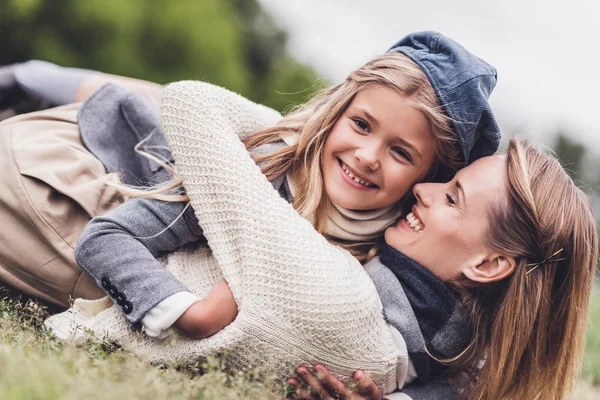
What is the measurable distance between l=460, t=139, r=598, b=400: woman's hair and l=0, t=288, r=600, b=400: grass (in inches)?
36.3

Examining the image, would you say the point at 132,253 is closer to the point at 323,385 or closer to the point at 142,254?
the point at 142,254

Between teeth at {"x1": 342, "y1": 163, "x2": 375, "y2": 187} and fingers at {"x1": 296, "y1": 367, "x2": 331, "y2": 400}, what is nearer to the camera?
fingers at {"x1": 296, "y1": 367, "x2": 331, "y2": 400}

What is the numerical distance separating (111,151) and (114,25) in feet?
24.2

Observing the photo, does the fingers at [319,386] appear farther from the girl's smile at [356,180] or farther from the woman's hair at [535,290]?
the girl's smile at [356,180]

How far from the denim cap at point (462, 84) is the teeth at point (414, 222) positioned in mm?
335

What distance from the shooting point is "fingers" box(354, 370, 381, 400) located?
2.40 m

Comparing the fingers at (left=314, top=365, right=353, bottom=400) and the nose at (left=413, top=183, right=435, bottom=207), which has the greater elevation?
the nose at (left=413, top=183, right=435, bottom=207)

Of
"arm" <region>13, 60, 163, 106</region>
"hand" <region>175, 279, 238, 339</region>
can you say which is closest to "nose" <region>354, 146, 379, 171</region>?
"hand" <region>175, 279, 238, 339</region>

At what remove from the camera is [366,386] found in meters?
2.43

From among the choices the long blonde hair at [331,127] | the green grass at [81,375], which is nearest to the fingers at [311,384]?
the green grass at [81,375]

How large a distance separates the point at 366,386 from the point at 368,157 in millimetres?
856

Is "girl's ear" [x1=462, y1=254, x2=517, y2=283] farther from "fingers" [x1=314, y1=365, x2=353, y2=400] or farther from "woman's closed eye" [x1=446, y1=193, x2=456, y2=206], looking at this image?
"fingers" [x1=314, y1=365, x2=353, y2=400]

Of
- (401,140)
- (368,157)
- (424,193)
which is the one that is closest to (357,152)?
(368,157)

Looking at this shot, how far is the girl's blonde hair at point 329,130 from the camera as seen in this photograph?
8.49 feet
